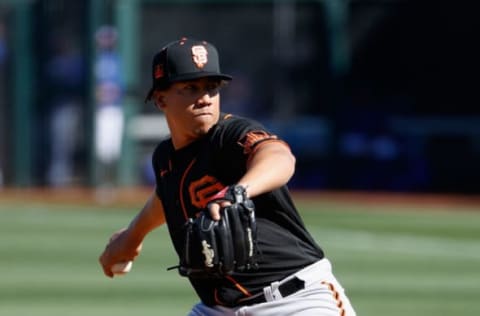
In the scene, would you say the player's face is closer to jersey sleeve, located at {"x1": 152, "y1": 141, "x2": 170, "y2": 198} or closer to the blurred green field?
jersey sleeve, located at {"x1": 152, "y1": 141, "x2": 170, "y2": 198}

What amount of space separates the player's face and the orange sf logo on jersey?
0.18 m

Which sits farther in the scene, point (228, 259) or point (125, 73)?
point (125, 73)

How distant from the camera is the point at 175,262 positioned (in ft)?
42.4

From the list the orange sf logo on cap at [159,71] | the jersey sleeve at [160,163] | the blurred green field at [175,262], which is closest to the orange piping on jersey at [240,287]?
the jersey sleeve at [160,163]

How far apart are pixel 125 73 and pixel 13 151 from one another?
2.44m

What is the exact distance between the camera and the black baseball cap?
184 inches

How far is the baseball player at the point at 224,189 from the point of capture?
4715 mm

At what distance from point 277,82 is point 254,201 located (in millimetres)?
18758

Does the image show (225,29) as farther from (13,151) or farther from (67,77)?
(13,151)

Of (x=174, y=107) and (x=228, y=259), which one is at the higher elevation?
(x=174, y=107)

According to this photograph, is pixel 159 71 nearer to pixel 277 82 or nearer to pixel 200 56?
pixel 200 56

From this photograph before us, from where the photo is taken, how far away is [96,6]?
23078 mm

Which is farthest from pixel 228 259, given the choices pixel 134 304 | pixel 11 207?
pixel 11 207

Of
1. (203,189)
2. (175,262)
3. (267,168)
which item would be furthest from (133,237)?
(175,262)
